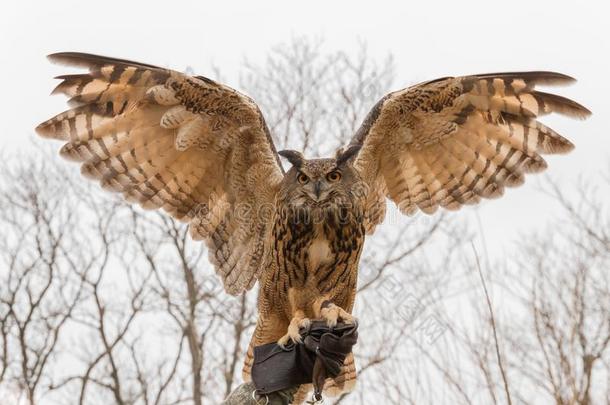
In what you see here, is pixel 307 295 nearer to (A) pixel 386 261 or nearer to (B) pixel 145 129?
(B) pixel 145 129

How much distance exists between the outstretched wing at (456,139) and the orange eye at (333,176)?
43 centimetres

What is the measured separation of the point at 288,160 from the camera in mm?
4754

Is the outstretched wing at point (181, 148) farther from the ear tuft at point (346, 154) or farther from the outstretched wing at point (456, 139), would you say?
the outstretched wing at point (456, 139)

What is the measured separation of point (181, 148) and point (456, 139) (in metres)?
1.80

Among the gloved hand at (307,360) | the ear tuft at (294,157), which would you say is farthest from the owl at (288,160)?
the gloved hand at (307,360)

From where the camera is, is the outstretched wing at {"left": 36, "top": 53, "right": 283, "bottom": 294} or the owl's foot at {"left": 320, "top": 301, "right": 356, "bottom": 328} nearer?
the owl's foot at {"left": 320, "top": 301, "right": 356, "bottom": 328}

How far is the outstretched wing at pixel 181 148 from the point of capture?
4973mm

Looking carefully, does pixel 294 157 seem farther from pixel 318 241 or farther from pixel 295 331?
pixel 295 331

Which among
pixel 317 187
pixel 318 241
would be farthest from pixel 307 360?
pixel 317 187

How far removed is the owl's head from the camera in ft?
15.2

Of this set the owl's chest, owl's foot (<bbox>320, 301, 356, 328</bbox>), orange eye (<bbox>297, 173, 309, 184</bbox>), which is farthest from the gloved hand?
orange eye (<bbox>297, 173, 309, 184</bbox>)

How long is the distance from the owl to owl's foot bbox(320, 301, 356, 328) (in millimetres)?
21

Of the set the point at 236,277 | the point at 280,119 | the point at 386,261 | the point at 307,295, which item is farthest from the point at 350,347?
the point at 280,119

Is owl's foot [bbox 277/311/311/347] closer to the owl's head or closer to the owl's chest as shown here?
the owl's chest
